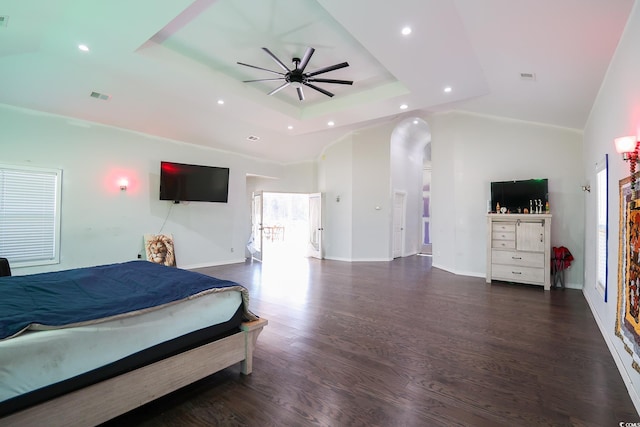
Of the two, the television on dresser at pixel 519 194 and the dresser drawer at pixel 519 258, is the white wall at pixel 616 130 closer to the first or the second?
the dresser drawer at pixel 519 258

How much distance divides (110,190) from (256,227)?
12.2ft

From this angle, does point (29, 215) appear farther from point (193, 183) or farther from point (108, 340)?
point (108, 340)

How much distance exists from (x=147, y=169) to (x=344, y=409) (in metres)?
5.92

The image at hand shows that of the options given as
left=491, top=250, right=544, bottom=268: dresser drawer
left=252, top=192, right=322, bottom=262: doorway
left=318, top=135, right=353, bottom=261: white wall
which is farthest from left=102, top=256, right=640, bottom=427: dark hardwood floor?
left=252, top=192, right=322, bottom=262: doorway

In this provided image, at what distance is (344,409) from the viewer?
190 centimetres

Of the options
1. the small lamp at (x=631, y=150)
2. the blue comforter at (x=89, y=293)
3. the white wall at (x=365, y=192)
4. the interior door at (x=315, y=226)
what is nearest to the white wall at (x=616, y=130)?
the small lamp at (x=631, y=150)

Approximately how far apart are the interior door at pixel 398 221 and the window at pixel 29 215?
7474 mm

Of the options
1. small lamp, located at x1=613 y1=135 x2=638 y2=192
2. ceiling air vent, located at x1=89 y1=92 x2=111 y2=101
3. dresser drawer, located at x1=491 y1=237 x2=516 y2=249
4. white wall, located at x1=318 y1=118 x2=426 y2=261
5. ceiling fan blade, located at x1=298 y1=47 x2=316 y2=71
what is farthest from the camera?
white wall, located at x1=318 y1=118 x2=426 y2=261

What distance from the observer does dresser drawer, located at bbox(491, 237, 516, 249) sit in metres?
5.29

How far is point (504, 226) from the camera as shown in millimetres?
5371

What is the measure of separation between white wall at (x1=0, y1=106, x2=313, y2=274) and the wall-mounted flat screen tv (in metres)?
0.29

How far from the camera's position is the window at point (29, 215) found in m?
4.45

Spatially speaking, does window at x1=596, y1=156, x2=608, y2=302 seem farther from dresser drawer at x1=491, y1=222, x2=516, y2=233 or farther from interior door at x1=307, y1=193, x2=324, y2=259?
interior door at x1=307, y1=193, x2=324, y2=259

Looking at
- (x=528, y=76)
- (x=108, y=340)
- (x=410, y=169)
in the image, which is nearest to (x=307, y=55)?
(x=528, y=76)
